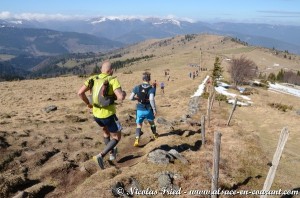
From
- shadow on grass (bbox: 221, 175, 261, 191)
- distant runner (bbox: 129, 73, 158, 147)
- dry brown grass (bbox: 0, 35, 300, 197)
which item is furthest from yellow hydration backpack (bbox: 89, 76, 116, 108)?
shadow on grass (bbox: 221, 175, 261, 191)

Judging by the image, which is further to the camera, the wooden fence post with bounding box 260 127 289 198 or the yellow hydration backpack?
the yellow hydration backpack

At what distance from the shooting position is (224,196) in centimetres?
1160

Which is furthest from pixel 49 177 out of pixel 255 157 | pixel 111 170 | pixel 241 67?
pixel 241 67

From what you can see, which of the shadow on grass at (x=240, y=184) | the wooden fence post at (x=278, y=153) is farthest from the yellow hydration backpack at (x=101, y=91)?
the wooden fence post at (x=278, y=153)

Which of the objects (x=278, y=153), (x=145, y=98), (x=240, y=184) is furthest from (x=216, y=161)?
(x=145, y=98)

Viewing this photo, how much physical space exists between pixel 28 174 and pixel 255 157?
35.5 ft

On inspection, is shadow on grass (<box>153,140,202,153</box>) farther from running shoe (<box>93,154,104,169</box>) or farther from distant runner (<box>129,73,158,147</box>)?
running shoe (<box>93,154,104,169</box>)

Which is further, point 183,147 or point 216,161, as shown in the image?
point 183,147

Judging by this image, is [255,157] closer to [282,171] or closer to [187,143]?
[282,171]

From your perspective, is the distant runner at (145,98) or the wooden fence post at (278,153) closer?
the wooden fence post at (278,153)

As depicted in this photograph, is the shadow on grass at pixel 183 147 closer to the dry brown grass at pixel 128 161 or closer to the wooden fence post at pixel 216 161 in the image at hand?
the dry brown grass at pixel 128 161

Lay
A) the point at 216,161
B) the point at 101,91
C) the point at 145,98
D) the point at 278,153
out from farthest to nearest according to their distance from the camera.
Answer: the point at 145,98 → the point at 101,91 → the point at 216,161 → the point at 278,153

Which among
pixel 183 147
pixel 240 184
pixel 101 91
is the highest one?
pixel 101 91

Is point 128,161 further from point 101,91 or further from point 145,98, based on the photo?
point 101,91
